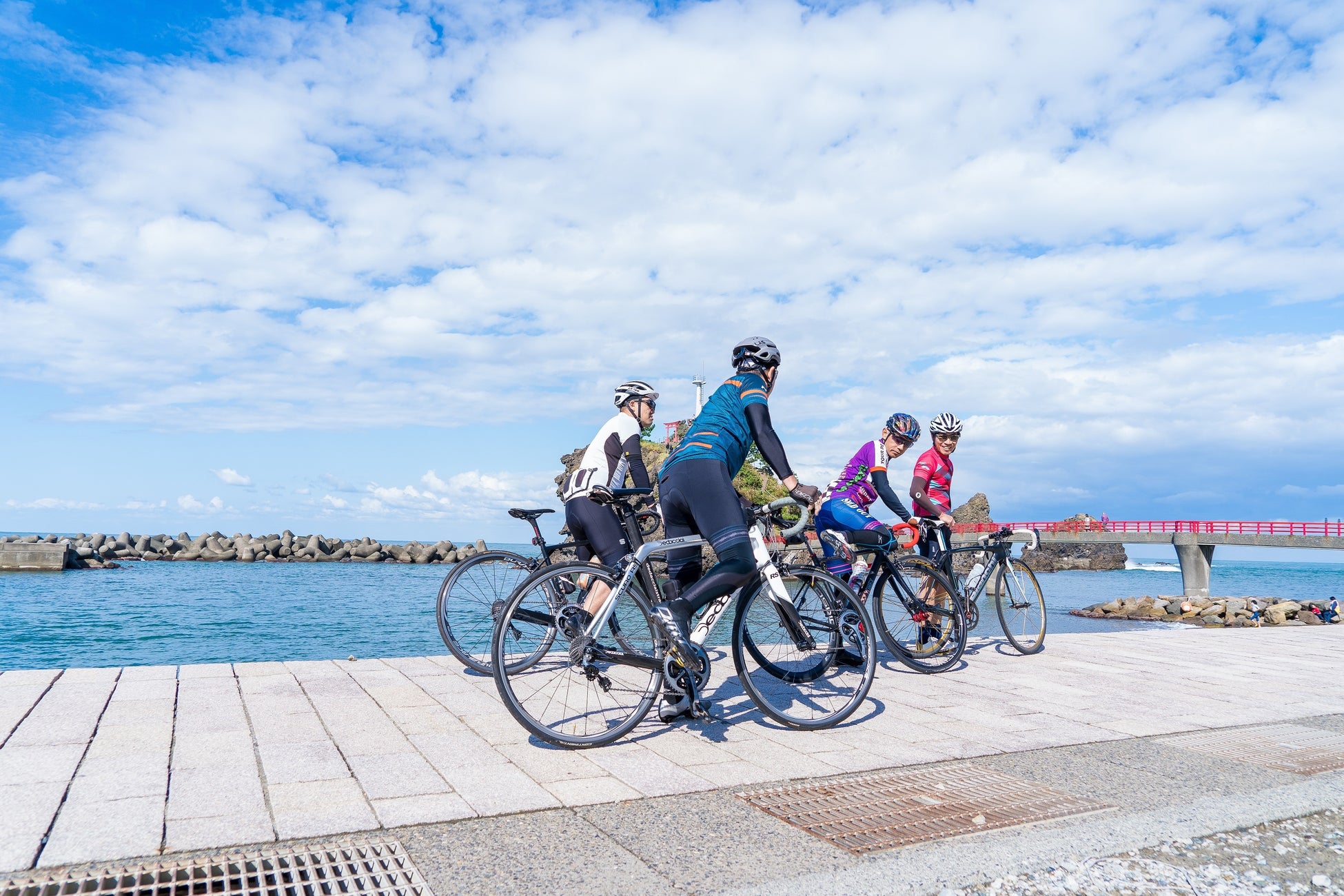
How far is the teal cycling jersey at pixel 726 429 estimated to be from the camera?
4.75 meters

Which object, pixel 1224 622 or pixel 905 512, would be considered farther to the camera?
pixel 1224 622

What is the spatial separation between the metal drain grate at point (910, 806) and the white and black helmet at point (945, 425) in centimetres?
408

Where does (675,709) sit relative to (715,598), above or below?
below

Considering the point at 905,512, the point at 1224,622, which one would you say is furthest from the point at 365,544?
the point at 905,512

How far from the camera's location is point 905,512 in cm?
732

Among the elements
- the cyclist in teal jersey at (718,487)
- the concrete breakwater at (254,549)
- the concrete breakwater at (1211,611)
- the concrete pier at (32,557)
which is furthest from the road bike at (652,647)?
→ the concrete breakwater at (254,549)

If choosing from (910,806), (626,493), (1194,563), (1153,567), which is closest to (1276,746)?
(910,806)

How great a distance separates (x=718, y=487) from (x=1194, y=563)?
49798 millimetres

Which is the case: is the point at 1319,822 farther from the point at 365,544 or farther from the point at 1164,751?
the point at 365,544

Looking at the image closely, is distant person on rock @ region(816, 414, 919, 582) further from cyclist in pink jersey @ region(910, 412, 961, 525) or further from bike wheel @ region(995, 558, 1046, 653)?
bike wheel @ region(995, 558, 1046, 653)

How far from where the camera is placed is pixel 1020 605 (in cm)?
830

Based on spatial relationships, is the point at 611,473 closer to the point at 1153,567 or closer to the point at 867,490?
the point at 867,490

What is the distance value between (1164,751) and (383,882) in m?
4.31

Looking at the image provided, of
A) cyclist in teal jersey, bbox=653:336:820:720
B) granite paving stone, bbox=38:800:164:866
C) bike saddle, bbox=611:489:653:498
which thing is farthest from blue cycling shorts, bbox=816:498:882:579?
granite paving stone, bbox=38:800:164:866
